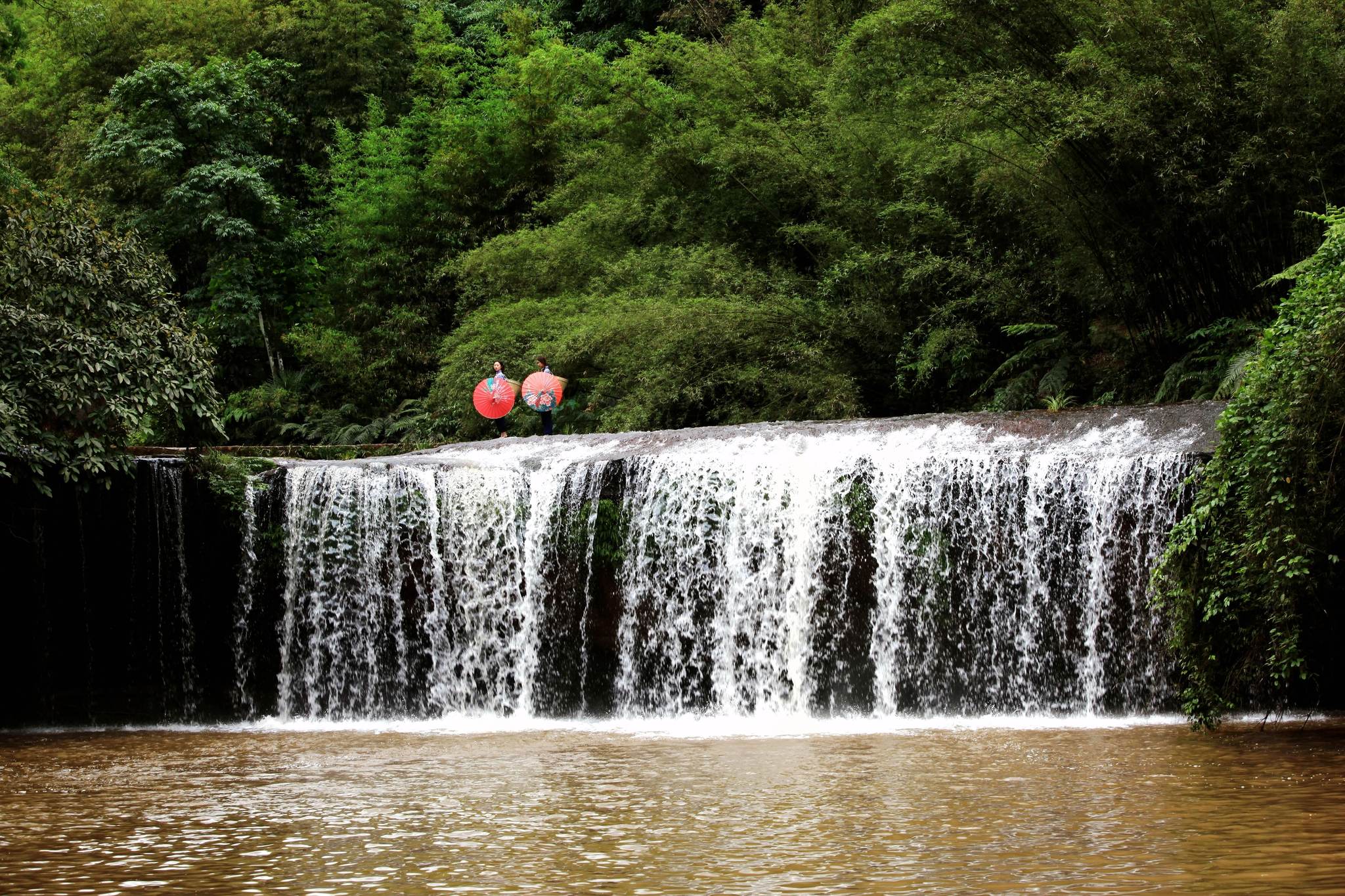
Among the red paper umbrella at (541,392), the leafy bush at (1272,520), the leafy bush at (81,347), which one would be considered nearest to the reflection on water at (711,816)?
the leafy bush at (1272,520)

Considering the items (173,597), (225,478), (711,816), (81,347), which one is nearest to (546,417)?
(225,478)

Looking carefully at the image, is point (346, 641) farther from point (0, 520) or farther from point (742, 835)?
point (742, 835)

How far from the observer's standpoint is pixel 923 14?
615 inches

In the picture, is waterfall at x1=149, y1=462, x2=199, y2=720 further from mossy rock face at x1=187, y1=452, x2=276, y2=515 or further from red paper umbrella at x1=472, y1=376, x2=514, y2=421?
red paper umbrella at x1=472, y1=376, x2=514, y2=421

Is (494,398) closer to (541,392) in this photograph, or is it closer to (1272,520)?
(541,392)

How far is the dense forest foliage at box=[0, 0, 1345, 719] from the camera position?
11461mm

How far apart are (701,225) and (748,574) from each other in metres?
9.63

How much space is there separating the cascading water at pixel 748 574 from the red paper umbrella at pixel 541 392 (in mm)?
3009

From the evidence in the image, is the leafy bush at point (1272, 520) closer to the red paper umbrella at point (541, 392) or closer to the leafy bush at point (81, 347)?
the leafy bush at point (81, 347)

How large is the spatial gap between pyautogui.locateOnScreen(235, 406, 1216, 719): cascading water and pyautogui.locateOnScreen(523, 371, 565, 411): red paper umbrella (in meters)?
3.01

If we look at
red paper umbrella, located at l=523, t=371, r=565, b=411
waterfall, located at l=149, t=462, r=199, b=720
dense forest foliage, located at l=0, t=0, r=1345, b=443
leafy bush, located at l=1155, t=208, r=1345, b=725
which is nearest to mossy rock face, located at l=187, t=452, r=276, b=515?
waterfall, located at l=149, t=462, r=199, b=720

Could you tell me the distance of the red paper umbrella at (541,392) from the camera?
1681 centimetres

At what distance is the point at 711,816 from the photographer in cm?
643

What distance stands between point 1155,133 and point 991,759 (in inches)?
299
